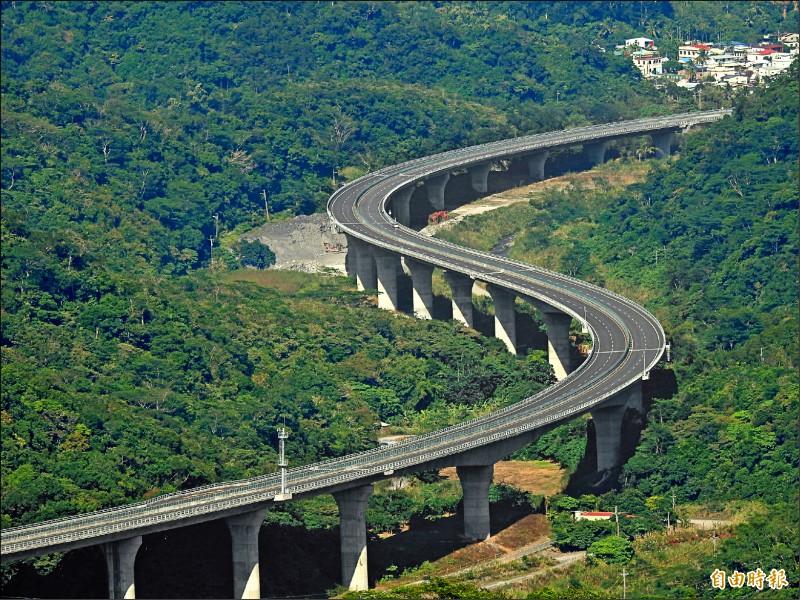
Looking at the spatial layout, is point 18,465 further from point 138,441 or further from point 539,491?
point 539,491

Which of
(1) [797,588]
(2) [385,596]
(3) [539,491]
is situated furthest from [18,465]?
(1) [797,588]

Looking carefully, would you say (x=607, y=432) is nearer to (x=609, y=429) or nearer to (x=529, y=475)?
(x=609, y=429)

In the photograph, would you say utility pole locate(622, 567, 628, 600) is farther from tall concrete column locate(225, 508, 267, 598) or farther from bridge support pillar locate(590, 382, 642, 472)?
bridge support pillar locate(590, 382, 642, 472)

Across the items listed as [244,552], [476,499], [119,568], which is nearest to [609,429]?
[476,499]
